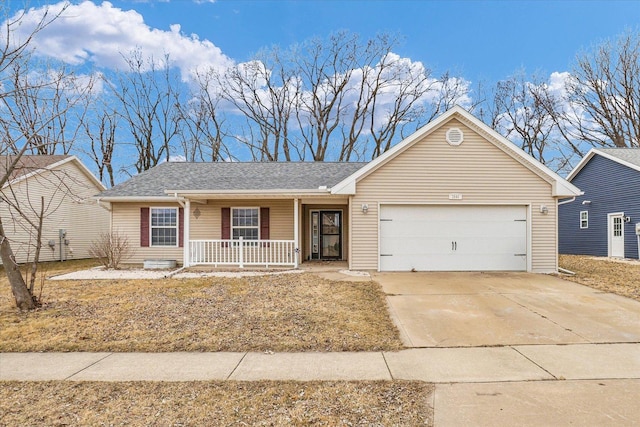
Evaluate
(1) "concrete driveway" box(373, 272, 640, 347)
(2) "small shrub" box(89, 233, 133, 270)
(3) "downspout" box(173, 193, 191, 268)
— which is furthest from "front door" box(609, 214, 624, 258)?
(2) "small shrub" box(89, 233, 133, 270)

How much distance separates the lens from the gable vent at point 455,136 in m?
11.5

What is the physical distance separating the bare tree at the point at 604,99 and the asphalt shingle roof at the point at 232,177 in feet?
76.7

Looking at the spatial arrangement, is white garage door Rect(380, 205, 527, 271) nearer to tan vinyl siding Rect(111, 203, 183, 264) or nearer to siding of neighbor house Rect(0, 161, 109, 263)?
tan vinyl siding Rect(111, 203, 183, 264)

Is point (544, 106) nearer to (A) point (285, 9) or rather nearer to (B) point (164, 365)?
(A) point (285, 9)

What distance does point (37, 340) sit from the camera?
5.38 meters

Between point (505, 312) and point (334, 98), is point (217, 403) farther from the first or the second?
point (334, 98)

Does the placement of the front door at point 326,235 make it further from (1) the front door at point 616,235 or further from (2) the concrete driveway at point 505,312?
(1) the front door at point 616,235

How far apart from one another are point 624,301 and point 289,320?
22.1ft

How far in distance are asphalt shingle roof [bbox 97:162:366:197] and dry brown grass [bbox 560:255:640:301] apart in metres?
8.06

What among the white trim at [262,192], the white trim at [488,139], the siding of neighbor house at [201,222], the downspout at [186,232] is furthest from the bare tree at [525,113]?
the downspout at [186,232]

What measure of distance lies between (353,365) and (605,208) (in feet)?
61.8

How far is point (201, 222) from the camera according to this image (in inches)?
536

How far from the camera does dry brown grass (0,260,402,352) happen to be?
5180mm

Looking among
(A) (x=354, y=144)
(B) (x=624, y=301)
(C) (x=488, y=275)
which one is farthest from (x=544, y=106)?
(B) (x=624, y=301)
